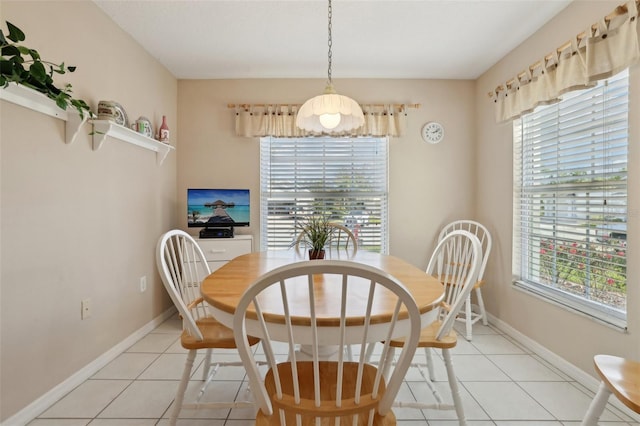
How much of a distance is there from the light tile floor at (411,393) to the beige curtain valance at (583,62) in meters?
1.85

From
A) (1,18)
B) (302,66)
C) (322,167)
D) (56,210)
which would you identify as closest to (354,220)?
(322,167)

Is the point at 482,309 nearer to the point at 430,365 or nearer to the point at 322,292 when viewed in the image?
the point at 430,365

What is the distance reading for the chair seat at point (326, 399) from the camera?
92 centimetres

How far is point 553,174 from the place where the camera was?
2336 mm

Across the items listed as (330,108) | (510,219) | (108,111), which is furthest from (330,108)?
(510,219)

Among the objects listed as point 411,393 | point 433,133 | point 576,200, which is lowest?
point 411,393

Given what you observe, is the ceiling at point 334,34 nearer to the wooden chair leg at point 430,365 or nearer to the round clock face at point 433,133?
the round clock face at point 433,133

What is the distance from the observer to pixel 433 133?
11.0 feet

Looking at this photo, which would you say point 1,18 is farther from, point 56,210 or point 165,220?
point 165,220

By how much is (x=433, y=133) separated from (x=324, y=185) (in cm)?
128

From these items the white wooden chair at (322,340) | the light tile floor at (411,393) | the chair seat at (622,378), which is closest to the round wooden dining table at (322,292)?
the white wooden chair at (322,340)

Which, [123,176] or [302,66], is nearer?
[123,176]

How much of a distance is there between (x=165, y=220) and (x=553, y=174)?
3362 mm

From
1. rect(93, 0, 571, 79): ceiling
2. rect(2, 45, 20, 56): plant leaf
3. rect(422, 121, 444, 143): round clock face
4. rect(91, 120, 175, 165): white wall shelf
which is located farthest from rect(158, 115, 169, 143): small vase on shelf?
rect(422, 121, 444, 143): round clock face
